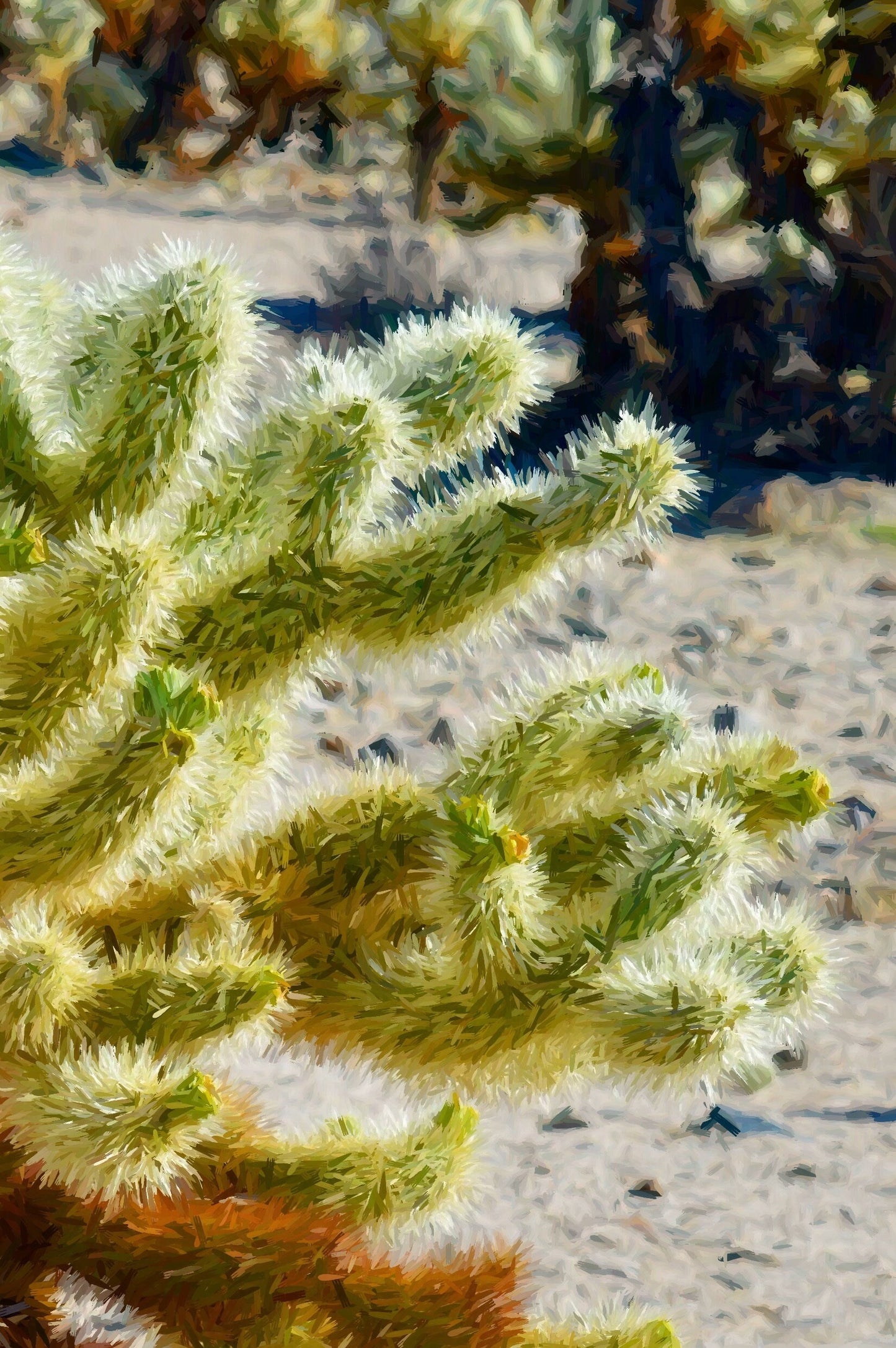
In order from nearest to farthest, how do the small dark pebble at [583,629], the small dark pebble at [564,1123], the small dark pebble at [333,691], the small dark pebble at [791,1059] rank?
the small dark pebble at [564,1123], the small dark pebble at [791,1059], the small dark pebble at [333,691], the small dark pebble at [583,629]

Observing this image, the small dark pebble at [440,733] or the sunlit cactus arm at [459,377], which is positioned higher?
the sunlit cactus arm at [459,377]

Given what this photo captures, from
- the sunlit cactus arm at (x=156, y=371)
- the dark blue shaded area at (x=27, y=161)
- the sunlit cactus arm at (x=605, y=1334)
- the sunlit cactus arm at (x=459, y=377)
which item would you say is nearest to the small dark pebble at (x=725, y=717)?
the sunlit cactus arm at (x=605, y=1334)

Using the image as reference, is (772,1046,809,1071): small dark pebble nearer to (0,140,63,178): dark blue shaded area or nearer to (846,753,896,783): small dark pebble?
(846,753,896,783): small dark pebble

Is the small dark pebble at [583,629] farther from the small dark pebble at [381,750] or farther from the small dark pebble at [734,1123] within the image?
the small dark pebble at [734,1123]

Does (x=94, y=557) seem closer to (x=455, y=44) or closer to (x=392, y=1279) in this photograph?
(x=392, y=1279)

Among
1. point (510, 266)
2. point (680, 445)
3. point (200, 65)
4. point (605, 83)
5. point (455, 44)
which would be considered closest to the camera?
point (680, 445)

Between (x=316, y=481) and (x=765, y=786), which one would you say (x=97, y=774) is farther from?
(x=765, y=786)

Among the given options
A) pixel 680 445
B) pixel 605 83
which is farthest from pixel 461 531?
pixel 605 83
